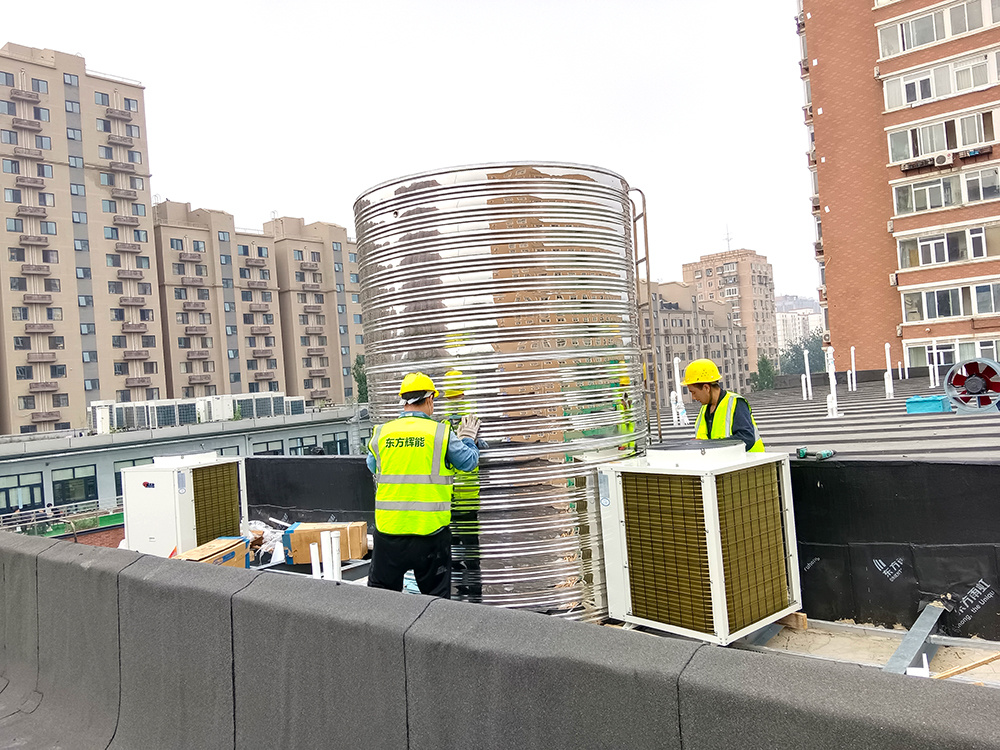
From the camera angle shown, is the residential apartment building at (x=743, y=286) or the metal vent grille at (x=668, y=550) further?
the residential apartment building at (x=743, y=286)

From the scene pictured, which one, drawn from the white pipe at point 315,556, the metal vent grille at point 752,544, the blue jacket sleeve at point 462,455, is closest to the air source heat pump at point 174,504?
the white pipe at point 315,556

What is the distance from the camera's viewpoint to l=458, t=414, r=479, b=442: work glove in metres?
5.56

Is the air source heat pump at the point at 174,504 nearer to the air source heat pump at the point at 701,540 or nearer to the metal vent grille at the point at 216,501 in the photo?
the metal vent grille at the point at 216,501

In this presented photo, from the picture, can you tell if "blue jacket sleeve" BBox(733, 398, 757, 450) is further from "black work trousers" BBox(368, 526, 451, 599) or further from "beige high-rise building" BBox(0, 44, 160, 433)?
"beige high-rise building" BBox(0, 44, 160, 433)

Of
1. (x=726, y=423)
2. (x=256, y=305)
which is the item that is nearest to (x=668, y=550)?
(x=726, y=423)

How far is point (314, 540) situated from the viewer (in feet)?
27.0

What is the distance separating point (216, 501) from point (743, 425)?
621 centimetres

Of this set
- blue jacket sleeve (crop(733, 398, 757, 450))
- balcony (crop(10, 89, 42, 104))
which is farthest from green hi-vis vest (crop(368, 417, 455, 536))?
balcony (crop(10, 89, 42, 104))

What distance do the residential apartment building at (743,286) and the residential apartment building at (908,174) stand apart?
12118 cm

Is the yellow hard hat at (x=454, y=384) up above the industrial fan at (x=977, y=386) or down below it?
above

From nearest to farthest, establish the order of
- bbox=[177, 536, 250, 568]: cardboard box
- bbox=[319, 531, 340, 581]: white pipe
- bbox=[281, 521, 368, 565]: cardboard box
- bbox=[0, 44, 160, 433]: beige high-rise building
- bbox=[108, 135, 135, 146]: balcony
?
bbox=[319, 531, 340, 581]: white pipe, bbox=[177, 536, 250, 568]: cardboard box, bbox=[281, 521, 368, 565]: cardboard box, bbox=[0, 44, 160, 433]: beige high-rise building, bbox=[108, 135, 135, 146]: balcony

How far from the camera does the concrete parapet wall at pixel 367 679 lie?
2098 mm

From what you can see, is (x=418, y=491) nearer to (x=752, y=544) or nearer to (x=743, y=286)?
(x=752, y=544)

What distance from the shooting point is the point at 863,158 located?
42719 mm
